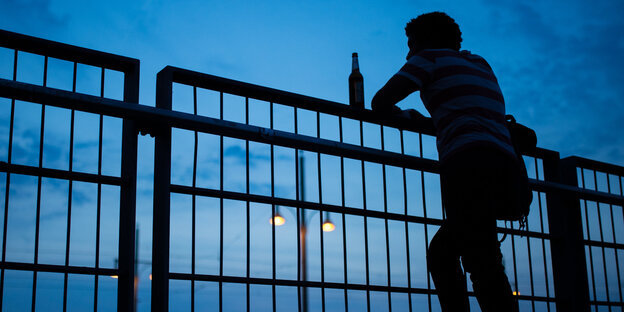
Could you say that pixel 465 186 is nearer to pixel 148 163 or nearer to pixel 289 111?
pixel 289 111

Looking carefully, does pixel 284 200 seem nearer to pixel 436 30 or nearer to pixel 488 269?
pixel 488 269

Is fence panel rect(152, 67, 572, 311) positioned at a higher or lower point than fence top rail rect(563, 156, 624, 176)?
lower

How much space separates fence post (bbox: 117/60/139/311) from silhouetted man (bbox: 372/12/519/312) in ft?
4.30

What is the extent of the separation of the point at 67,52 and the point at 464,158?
2012 millimetres

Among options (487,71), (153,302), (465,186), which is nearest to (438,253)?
(465,186)

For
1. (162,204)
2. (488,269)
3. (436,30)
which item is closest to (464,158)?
(488,269)

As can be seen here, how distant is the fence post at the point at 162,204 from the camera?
3156 mm

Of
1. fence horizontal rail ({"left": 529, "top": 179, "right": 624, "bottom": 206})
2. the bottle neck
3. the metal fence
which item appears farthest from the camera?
fence horizontal rail ({"left": 529, "top": 179, "right": 624, "bottom": 206})

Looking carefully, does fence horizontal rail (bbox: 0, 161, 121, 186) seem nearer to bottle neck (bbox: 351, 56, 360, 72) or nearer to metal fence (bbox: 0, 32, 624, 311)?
metal fence (bbox: 0, 32, 624, 311)

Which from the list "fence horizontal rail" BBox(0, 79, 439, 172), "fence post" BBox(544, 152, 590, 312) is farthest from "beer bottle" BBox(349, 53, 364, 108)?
"fence post" BBox(544, 152, 590, 312)

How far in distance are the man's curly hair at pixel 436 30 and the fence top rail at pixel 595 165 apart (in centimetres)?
201

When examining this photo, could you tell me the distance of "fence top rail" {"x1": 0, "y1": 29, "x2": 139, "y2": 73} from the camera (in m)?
3.29

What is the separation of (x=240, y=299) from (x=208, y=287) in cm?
19

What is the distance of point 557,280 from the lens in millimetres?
5078
